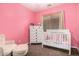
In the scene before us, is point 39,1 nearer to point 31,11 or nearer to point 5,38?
point 31,11

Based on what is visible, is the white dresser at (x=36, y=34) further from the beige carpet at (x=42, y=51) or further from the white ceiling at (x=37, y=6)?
the white ceiling at (x=37, y=6)

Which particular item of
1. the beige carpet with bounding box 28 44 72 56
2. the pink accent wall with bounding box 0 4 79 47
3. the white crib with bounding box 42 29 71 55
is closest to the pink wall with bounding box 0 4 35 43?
the pink accent wall with bounding box 0 4 79 47

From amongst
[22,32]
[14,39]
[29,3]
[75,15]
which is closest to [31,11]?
[29,3]

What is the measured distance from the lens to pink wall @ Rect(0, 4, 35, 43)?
6.79ft

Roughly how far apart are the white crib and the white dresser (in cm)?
7

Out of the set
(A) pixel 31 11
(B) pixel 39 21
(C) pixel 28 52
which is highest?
(A) pixel 31 11

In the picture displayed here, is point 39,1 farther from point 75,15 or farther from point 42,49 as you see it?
point 42,49

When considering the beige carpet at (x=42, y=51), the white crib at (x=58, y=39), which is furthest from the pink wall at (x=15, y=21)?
the white crib at (x=58, y=39)

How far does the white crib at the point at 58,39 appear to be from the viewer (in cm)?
204

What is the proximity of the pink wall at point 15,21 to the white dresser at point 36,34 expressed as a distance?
0.08m

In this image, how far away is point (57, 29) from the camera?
81.9 inches

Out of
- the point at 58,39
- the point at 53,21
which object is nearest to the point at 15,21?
the point at 53,21

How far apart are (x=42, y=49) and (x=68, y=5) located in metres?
0.70

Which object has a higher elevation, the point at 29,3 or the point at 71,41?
the point at 29,3
